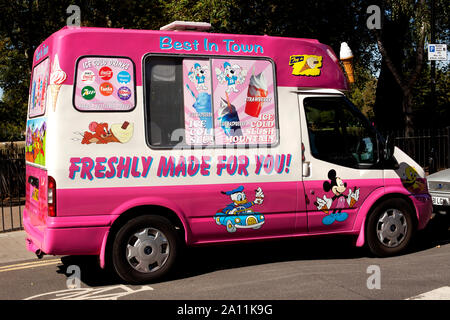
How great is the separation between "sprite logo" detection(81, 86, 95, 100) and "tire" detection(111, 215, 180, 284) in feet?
4.53

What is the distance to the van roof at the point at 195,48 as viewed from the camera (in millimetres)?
5863

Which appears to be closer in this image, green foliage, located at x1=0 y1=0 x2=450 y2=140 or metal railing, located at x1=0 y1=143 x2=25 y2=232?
metal railing, located at x1=0 y1=143 x2=25 y2=232

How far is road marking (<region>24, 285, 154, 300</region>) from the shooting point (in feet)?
18.9

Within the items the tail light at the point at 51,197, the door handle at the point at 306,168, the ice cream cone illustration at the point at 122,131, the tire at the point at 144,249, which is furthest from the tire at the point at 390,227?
the tail light at the point at 51,197

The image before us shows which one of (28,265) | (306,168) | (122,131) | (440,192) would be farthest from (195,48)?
(440,192)

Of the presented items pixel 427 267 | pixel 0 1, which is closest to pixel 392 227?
pixel 427 267

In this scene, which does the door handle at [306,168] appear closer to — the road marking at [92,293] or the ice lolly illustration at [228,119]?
the ice lolly illustration at [228,119]

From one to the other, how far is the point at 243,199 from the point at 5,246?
4379 millimetres

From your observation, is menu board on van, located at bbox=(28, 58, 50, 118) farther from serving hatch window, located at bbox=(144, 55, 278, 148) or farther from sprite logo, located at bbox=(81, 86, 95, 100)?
serving hatch window, located at bbox=(144, 55, 278, 148)

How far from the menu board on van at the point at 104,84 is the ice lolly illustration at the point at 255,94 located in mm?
1355

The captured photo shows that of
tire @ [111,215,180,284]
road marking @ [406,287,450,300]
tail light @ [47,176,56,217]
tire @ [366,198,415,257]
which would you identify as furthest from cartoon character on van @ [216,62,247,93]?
road marking @ [406,287,450,300]

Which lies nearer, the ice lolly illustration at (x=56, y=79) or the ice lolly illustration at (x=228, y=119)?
the ice lolly illustration at (x=56, y=79)
